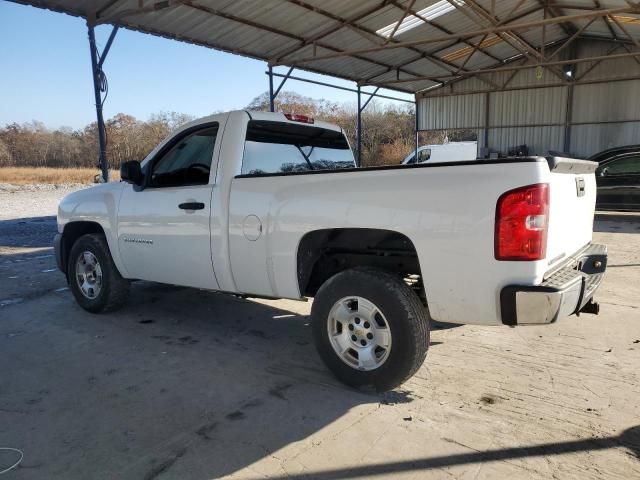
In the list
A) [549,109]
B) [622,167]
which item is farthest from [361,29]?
[549,109]

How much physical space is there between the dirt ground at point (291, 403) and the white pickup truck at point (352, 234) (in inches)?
17.7

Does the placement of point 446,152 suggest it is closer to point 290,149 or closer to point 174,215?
point 290,149

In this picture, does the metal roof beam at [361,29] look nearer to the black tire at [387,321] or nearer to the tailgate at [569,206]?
the tailgate at [569,206]

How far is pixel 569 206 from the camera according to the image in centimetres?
326

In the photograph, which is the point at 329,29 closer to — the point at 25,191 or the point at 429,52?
the point at 429,52

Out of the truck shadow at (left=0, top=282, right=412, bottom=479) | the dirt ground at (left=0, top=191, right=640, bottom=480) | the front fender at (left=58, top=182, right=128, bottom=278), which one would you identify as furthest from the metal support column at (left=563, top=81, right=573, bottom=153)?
the front fender at (left=58, top=182, right=128, bottom=278)

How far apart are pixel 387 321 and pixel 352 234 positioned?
685mm

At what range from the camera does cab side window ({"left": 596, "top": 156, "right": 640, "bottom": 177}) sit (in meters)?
12.2

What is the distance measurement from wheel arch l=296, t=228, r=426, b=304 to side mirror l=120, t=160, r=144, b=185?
205 cm

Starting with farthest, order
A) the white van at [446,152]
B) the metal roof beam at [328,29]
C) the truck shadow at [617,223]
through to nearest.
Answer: the white van at [446,152], the metal roof beam at [328,29], the truck shadow at [617,223]

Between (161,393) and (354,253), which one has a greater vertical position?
(354,253)

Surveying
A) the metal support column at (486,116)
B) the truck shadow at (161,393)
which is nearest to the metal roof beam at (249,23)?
the truck shadow at (161,393)

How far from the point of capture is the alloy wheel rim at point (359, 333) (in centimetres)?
335

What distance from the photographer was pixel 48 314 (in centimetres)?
550
